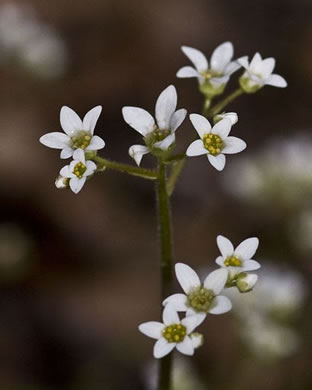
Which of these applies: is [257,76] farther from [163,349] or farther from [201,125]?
[163,349]

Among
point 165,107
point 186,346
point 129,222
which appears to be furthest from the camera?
point 129,222

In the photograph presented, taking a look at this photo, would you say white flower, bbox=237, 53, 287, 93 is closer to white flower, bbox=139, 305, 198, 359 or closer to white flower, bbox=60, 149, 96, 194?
white flower, bbox=60, 149, 96, 194

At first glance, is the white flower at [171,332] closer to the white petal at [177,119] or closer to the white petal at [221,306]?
the white petal at [221,306]

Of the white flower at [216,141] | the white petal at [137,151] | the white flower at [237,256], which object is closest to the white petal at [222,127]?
the white flower at [216,141]

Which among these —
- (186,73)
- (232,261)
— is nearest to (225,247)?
(232,261)

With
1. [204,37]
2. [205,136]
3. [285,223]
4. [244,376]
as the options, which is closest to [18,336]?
[244,376]

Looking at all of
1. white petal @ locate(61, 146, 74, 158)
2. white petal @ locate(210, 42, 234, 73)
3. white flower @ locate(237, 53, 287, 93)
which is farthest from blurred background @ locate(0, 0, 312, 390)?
white petal @ locate(61, 146, 74, 158)

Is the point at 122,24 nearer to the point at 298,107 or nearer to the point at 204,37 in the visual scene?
the point at 204,37
